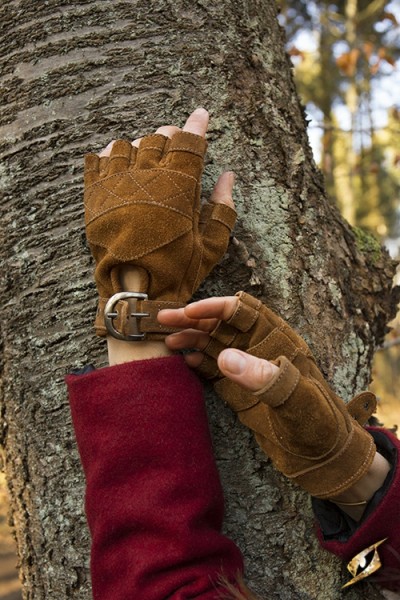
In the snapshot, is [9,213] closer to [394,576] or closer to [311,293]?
[311,293]

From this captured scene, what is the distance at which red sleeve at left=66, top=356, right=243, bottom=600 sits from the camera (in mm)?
1028

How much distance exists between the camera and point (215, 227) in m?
1.26

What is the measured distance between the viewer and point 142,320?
1183 millimetres

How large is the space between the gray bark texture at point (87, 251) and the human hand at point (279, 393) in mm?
117

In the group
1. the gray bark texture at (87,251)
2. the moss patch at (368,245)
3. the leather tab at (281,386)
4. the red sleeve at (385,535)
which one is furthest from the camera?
the moss patch at (368,245)

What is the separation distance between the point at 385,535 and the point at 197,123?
962 millimetres

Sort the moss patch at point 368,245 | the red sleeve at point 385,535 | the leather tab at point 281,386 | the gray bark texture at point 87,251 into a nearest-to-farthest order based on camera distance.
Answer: the leather tab at point 281,386
the red sleeve at point 385,535
the gray bark texture at point 87,251
the moss patch at point 368,245

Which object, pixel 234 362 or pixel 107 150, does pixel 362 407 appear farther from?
pixel 107 150

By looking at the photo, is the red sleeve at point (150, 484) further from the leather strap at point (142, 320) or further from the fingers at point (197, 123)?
the fingers at point (197, 123)

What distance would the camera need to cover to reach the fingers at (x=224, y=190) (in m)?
1.29

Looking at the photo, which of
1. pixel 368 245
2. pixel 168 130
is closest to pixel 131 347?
pixel 168 130

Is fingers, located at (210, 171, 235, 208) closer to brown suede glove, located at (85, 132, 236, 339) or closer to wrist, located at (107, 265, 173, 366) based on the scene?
A: brown suede glove, located at (85, 132, 236, 339)

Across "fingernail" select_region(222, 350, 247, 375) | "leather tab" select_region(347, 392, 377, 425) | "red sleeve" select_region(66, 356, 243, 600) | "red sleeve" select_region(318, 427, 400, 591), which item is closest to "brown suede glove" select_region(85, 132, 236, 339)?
"red sleeve" select_region(66, 356, 243, 600)

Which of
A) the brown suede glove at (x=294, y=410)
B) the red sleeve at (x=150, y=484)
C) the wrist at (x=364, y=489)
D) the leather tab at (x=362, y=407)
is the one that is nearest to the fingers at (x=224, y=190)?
the brown suede glove at (x=294, y=410)
